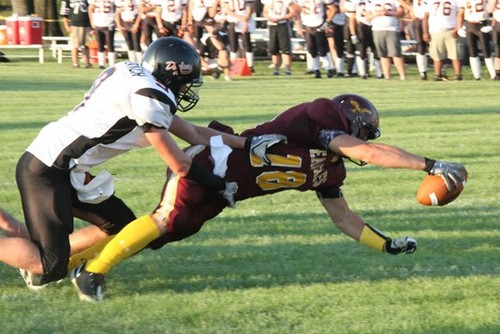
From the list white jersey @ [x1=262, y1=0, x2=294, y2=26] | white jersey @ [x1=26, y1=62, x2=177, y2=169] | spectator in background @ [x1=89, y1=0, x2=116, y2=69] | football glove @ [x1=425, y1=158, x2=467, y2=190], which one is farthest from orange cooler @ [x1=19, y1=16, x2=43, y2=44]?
football glove @ [x1=425, y1=158, x2=467, y2=190]

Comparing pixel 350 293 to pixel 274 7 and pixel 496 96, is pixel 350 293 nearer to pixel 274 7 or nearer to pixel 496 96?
pixel 496 96

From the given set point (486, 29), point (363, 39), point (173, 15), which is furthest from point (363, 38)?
point (173, 15)

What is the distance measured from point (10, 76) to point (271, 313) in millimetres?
15932

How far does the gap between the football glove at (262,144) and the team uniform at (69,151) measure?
52cm

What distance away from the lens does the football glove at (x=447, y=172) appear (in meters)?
5.21

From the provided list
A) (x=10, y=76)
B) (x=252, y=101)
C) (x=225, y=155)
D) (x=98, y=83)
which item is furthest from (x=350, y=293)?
(x=10, y=76)

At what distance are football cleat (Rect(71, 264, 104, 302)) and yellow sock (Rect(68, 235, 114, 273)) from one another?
1.25 feet

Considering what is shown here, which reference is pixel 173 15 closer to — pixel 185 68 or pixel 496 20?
pixel 496 20

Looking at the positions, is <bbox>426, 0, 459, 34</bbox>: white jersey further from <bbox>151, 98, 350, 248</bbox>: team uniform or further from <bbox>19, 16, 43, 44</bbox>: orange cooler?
<bbox>151, 98, 350, 248</bbox>: team uniform

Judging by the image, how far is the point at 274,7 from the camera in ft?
67.3

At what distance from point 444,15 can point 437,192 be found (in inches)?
554

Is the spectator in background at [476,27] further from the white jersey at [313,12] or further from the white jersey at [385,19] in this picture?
the white jersey at [313,12]

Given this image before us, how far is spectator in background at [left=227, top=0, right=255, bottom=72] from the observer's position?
67.5ft

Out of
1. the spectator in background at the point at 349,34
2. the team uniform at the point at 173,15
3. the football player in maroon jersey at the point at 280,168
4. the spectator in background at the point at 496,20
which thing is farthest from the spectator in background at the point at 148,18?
the football player in maroon jersey at the point at 280,168
